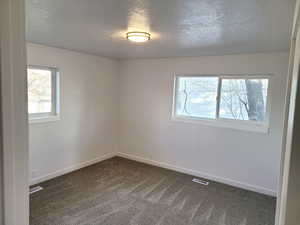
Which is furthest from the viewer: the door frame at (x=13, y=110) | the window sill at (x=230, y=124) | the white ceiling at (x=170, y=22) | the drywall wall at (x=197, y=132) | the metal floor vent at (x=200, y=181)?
the metal floor vent at (x=200, y=181)

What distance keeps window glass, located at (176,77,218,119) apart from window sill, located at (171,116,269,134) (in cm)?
11

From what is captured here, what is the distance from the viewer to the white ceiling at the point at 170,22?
151cm

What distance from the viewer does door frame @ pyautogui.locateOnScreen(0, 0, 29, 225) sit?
0.70 metres

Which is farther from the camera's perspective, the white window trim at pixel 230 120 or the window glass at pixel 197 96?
the window glass at pixel 197 96

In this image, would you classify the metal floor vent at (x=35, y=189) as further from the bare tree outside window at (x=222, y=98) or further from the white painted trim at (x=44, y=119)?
the bare tree outside window at (x=222, y=98)

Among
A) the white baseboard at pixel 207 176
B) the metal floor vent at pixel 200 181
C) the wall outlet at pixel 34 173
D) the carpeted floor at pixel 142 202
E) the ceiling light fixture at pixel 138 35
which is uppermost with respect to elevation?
the ceiling light fixture at pixel 138 35

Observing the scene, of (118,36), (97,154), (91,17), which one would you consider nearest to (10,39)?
(91,17)

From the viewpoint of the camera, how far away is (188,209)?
9.24ft

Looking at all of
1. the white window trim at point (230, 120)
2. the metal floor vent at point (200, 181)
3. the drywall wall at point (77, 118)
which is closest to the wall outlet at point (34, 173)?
the drywall wall at point (77, 118)

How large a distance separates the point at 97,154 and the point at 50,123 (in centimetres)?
131

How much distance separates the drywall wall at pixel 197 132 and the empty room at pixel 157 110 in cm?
2

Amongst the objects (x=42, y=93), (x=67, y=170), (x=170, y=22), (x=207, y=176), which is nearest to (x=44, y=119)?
(x=42, y=93)

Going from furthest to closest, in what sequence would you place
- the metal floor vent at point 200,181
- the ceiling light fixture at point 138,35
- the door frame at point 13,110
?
the metal floor vent at point 200,181 < the ceiling light fixture at point 138,35 < the door frame at point 13,110

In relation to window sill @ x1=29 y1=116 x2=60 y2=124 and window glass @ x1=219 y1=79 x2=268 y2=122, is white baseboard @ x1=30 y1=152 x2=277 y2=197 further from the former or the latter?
window glass @ x1=219 y1=79 x2=268 y2=122
